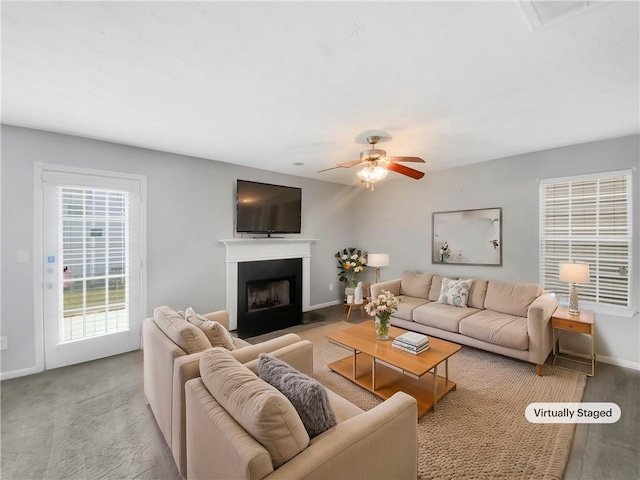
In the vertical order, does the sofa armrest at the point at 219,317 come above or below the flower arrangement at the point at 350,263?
below

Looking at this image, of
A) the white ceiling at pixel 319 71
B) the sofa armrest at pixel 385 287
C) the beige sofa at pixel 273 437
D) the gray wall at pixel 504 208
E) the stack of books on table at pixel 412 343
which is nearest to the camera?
the beige sofa at pixel 273 437

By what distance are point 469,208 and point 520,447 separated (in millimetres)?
3178

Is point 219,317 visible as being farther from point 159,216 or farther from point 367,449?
point 367,449

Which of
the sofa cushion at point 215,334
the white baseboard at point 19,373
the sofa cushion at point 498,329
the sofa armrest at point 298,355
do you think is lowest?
the white baseboard at point 19,373

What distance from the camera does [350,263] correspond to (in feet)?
17.6

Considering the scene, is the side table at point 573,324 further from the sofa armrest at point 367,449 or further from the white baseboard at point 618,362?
A: the sofa armrest at point 367,449

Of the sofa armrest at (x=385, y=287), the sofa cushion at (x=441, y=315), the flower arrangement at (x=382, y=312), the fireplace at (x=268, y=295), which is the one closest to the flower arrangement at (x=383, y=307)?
the flower arrangement at (x=382, y=312)

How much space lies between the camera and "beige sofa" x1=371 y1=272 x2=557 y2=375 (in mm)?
2928

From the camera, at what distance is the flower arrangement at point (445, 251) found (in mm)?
4523

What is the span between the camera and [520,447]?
6.31 feet

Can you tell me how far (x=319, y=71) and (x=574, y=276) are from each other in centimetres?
337

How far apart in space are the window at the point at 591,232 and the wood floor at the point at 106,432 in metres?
0.96

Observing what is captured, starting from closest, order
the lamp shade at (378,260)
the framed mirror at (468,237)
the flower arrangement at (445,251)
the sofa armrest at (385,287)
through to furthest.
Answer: the framed mirror at (468,237), the sofa armrest at (385,287), the flower arrangement at (445,251), the lamp shade at (378,260)

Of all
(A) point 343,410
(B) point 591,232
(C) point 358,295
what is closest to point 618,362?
(B) point 591,232
